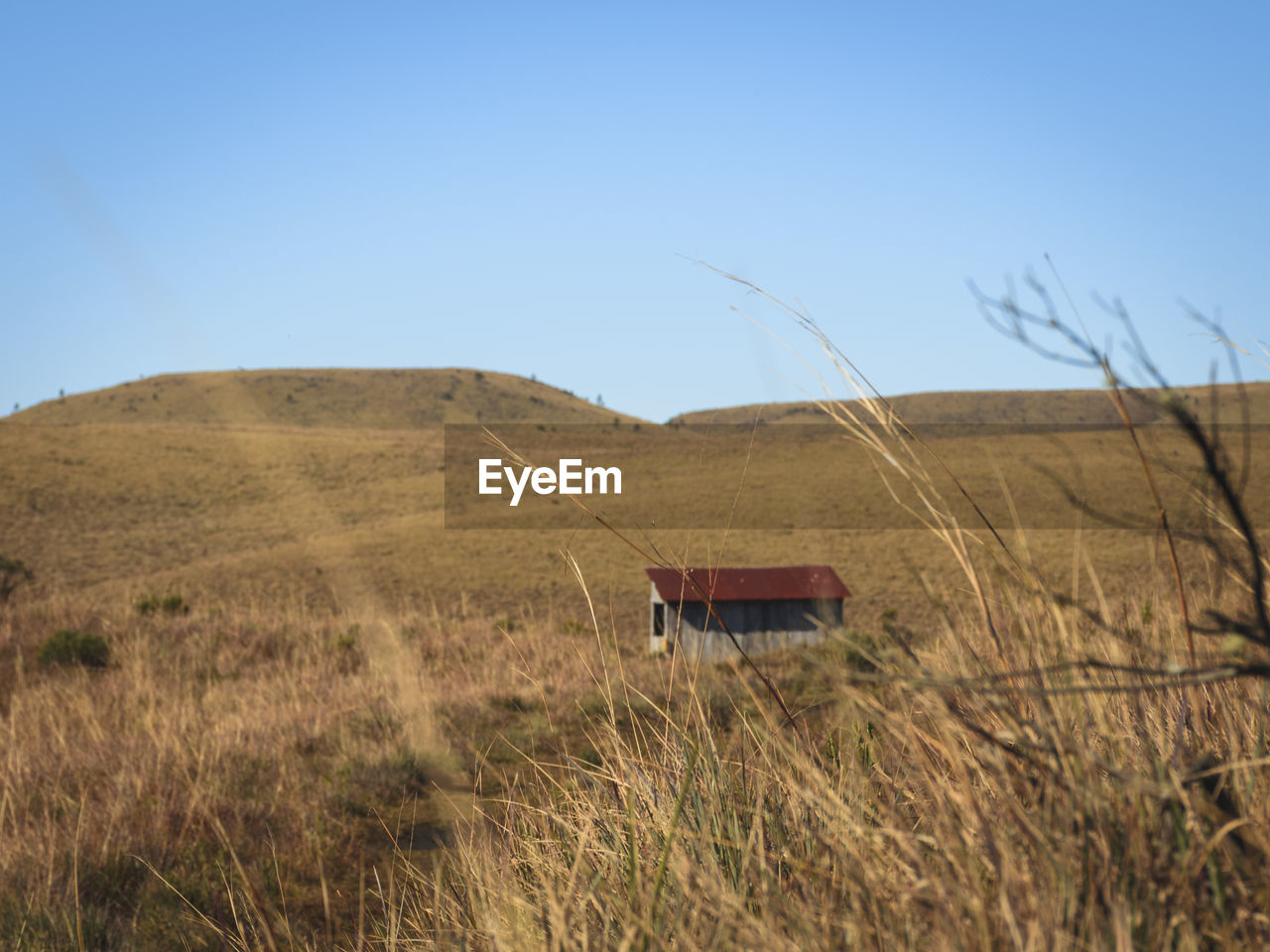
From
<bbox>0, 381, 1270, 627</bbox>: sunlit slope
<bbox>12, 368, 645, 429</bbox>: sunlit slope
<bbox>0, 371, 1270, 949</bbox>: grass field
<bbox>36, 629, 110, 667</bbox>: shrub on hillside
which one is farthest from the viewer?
<bbox>12, 368, 645, 429</bbox>: sunlit slope

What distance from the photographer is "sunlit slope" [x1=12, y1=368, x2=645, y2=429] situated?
13050 cm

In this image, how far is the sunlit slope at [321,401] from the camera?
5138 inches

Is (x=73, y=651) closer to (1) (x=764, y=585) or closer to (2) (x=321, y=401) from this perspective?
(1) (x=764, y=585)

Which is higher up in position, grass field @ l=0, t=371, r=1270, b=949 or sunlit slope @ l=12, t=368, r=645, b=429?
sunlit slope @ l=12, t=368, r=645, b=429

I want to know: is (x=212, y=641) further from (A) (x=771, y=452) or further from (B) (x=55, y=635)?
(A) (x=771, y=452)

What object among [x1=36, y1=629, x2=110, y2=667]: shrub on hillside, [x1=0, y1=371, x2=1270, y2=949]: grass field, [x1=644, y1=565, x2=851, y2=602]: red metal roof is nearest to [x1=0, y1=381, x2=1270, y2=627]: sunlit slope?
[x1=644, y1=565, x2=851, y2=602]: red metal roof

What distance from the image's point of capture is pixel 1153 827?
1.41m

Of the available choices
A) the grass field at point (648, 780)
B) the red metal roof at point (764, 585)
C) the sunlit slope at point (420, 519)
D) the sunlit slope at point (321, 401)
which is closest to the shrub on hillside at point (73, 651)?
the grass field at point (648, 780)

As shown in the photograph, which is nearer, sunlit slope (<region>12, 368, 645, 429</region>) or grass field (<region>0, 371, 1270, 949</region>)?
grass field (<region>0, 371, 1270, 949</region>)

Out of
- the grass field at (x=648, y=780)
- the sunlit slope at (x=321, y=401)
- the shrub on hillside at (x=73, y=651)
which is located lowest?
the shrub on hillside at (x=73, y=651)

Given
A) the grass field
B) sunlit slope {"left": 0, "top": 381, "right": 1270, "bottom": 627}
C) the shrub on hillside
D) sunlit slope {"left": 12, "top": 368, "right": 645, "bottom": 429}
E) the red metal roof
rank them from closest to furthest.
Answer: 1. the grass field
2. the shrub on hillside
3. the red metal roof
4. sunlit slope {"left": 0, "top": 381, "right": 1270, "bottom": 627}
5. sunlit slope {"left": 12, "top": 368, "right": 645, "bottom": 429}

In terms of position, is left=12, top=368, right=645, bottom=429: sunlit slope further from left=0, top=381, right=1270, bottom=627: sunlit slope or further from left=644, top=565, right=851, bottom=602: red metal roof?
left=644, top=565, right=851, bottom=602: red metal roof

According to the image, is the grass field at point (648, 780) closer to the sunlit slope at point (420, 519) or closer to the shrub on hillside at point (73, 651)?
the shrub on hillside at point (73, 651)

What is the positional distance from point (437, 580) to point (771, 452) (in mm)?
29252
